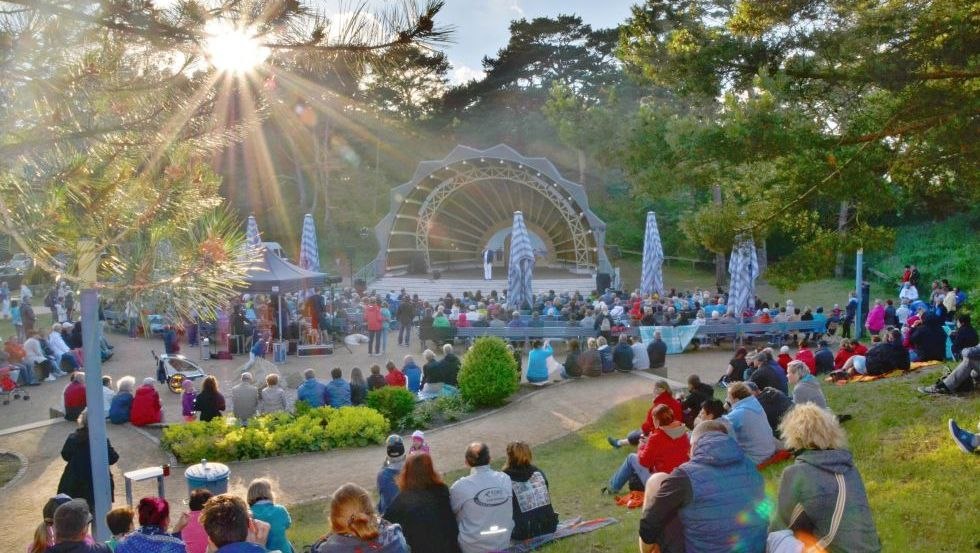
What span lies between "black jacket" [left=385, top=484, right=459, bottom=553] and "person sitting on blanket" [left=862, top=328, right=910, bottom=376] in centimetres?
852

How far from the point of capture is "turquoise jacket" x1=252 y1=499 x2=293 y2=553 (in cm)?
466

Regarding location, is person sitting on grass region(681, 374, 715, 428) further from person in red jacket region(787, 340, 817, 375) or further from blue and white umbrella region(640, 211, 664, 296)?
blue and white umbrella region(640, 211, 664, 296)

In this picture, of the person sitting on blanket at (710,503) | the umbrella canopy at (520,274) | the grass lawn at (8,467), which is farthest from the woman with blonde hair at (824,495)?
the umbrella canopy at (520,274)

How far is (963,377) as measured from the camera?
8.83m

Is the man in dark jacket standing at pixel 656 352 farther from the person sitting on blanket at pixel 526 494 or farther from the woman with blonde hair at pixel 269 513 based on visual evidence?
the woman with blonde hair at pixel 269 513

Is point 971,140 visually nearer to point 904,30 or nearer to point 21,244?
point 904,30

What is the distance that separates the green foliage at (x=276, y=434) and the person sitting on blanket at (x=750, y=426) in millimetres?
5009

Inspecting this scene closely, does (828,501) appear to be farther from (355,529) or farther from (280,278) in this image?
(280,278)

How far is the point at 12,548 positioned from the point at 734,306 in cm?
1478

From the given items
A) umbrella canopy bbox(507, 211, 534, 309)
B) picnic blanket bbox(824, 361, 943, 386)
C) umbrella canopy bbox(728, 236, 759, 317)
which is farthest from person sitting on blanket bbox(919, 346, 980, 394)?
umbrella canopy bbox(507, 211, 534, 309)

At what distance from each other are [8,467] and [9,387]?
14.9ft

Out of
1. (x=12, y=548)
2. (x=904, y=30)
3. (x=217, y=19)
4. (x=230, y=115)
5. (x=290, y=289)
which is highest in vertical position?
(x=904, y=30)

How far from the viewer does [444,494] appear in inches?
191

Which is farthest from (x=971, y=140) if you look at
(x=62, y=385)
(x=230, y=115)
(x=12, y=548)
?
(x=62, y=385)
